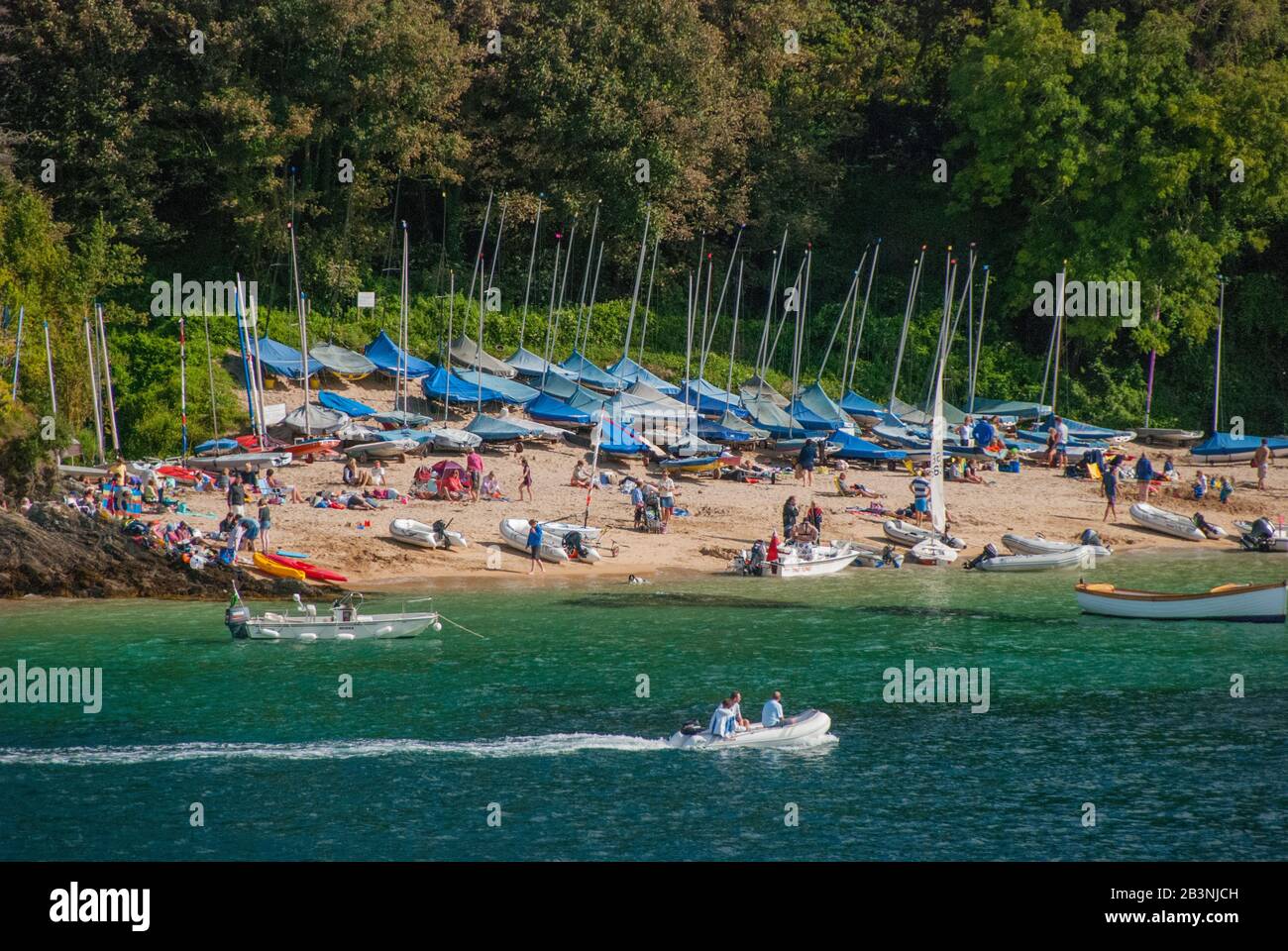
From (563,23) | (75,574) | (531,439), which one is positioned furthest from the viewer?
(563,23)

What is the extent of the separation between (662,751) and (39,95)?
44791 millimetres

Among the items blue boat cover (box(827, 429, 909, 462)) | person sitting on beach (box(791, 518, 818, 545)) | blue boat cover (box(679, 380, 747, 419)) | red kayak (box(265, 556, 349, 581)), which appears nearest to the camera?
red kayak (box(265, 556, 349, 581))

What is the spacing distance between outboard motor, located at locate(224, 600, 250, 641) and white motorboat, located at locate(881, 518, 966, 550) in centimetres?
2010

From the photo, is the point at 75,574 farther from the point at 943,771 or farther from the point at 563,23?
the point at 563,23

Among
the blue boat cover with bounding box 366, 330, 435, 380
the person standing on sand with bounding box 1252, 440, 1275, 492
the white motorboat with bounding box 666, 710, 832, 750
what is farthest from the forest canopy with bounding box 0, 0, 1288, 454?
the white motorboat with bounding box 666, 710, 832, 750

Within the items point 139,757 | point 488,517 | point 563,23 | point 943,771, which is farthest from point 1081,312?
point 139,757

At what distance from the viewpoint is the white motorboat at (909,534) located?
153 ft

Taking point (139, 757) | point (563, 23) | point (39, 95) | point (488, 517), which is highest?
point (563, 23)

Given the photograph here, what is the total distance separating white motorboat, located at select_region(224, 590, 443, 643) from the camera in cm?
3584

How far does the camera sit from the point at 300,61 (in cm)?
6144

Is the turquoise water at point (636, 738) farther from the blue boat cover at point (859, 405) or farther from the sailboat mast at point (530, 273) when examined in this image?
the sailboat mast at point (530, 273)

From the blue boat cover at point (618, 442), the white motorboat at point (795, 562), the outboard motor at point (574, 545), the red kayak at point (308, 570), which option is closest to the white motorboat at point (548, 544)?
the outboard motor at point (574, 545)

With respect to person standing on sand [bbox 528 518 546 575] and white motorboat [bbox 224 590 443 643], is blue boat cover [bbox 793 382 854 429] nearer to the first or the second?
person standing on sand [bbox 528 518 546 575]
